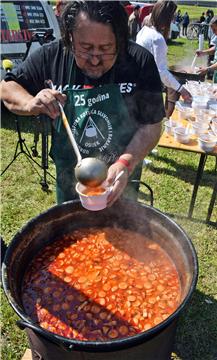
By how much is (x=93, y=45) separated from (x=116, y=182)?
90 centimetres

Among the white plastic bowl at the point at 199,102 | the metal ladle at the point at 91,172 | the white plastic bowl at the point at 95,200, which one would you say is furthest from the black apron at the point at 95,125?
the white plastic bowl at the point at 199,102

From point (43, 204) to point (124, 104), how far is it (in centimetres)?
276

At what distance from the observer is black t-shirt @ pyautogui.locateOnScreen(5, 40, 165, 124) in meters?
2.49

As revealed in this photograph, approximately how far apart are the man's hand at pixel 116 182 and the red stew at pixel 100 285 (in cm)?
57

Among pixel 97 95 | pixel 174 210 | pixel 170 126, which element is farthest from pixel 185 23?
pixel 97 95

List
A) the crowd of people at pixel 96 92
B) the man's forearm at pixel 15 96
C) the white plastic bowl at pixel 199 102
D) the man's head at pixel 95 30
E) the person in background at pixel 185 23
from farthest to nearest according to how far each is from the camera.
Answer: the person in background at pixel 185 23 < the white plastic bowl at pixel 199 102 < the man's forearm at pixel 15 96 < the crowd of people at pixel 96 92 < the man's head at pixel 95 30

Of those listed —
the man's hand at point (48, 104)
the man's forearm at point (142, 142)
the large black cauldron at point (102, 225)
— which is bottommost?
the large black cauldron at point (102, 225)

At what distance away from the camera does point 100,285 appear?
2.25m

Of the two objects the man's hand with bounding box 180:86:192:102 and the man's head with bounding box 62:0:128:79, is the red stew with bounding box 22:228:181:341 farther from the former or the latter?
the man's hand with bounding box 180:86:192:102

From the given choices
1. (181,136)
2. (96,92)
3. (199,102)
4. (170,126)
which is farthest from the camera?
(199,102)

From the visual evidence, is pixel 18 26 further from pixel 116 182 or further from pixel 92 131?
pixel 116 182

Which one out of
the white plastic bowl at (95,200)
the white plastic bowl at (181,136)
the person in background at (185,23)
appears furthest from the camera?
the person in background at (185,23)

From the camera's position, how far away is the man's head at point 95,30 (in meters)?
2.08

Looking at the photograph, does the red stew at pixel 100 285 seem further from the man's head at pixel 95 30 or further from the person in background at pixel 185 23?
the person in background at pixel 185 23
